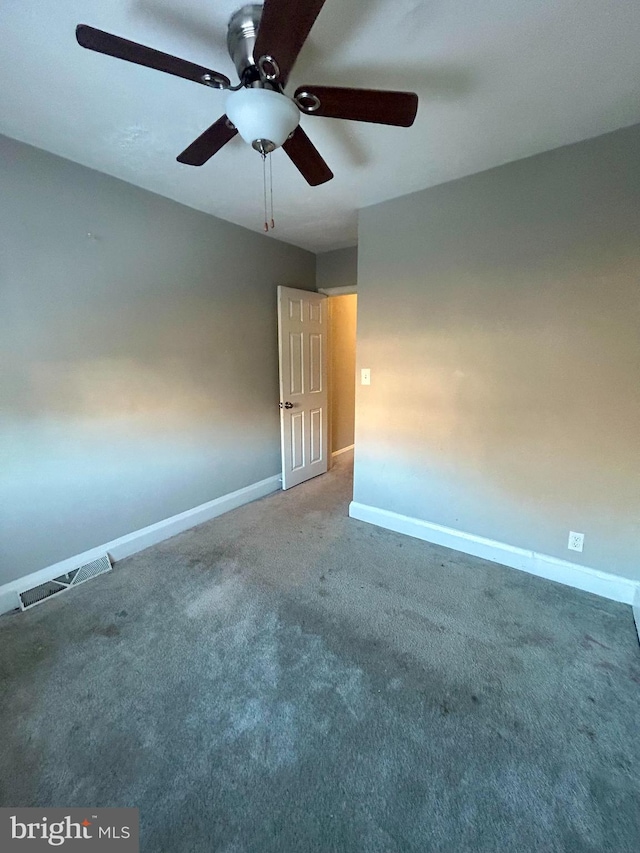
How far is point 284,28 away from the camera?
3.20ft

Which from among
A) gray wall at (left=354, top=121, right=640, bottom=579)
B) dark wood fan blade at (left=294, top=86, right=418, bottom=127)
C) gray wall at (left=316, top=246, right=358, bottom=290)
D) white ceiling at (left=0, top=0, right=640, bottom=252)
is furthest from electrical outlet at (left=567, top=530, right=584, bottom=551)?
gray wall at (left=316, top=246, right=358, bottom=290)

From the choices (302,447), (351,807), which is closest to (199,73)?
(351,807)

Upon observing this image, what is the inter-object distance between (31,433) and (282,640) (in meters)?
1.83

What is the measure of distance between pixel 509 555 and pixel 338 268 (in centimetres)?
314

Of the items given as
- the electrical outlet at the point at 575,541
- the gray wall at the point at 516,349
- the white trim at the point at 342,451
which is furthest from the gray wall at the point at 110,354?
the electrical outlet at the point at 575,541

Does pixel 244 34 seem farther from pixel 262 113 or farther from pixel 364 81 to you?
pixel 364 81

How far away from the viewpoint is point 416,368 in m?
2.62

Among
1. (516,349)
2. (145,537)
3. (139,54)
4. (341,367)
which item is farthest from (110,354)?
(341,367)

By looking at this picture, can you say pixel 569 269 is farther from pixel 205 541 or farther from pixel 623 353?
pixel 205 541

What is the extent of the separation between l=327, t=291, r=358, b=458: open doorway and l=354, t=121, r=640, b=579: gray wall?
1673 millimetres

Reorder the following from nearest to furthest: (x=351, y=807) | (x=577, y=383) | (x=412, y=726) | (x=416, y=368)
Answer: (x=351, y=807) → (x=412, y=726) → (x=577, y=383) → (x=416, y=368)

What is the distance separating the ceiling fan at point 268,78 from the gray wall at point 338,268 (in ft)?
7.94

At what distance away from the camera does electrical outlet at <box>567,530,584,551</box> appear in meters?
2.13

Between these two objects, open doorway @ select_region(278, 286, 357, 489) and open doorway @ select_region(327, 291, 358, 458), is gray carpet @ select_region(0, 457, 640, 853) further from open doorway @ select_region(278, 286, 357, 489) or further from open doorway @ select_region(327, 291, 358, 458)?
open doorway @ select_region(327, 291, 358, 458)
